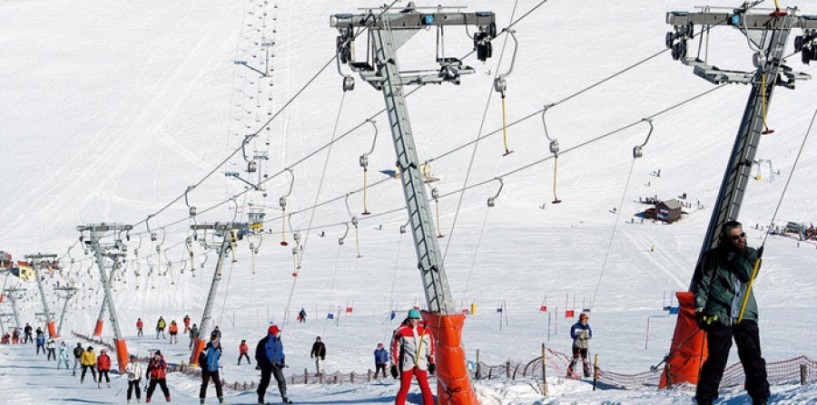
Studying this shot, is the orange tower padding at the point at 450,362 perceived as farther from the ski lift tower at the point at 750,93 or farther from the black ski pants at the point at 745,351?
the black ski pants at the point at 745,351

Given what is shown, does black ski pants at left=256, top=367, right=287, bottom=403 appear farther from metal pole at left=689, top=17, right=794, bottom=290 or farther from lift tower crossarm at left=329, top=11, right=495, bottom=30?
metal pole at left=689, top=17, right=794, bottom=290

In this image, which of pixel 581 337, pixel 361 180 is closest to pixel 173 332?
pixel 581 337

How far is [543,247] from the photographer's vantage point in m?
56.4

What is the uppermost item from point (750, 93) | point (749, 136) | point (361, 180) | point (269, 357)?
point (750, 93)

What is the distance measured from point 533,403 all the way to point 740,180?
4.24 metres

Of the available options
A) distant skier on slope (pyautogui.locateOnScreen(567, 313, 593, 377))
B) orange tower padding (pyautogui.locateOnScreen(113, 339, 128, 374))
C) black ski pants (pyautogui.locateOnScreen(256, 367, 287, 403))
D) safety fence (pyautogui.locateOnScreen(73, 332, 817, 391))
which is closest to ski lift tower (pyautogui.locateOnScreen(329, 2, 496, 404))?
safety fence (pyautogui.locateOnScreen(73, 332, 817, 391))

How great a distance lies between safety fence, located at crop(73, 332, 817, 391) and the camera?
16.2 m

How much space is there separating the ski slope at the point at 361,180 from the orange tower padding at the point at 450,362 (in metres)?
0.79

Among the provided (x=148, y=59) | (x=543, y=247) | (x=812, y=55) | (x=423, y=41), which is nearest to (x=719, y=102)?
(x=423, y=41)

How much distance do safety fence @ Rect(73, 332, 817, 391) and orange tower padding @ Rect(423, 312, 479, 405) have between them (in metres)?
1.26

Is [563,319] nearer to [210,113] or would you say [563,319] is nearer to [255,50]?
[210,113]

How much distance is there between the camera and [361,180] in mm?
76625

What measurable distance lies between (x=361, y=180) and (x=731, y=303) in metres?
68.3

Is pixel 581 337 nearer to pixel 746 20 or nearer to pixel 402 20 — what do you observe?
pixel 746 20
